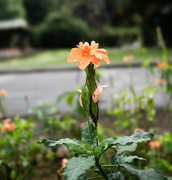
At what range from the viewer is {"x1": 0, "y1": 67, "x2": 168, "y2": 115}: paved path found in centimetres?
337

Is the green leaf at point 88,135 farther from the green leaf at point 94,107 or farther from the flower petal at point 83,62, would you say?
the flower petal at point 83,62

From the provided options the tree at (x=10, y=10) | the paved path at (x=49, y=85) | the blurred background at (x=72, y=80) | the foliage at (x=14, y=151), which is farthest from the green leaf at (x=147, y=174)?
the tree at (x=10, y=10)

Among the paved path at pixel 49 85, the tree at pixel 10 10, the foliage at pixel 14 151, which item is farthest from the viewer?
the tree at pixel 10 10

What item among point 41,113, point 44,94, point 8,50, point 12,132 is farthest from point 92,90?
point 8,50

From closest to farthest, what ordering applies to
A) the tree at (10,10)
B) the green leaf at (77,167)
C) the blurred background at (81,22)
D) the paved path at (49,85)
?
the green leaf at (77,167) < the paved path at (49,85) < the blurred background at (81,22) < the tree at (10,10)

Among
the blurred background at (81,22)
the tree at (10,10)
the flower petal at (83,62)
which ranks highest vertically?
the tree at (10,10)

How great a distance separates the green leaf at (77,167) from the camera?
2.08 ft

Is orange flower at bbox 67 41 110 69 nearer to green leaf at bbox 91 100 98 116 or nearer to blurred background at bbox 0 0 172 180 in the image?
green leaf at bbox 91 100 98 116

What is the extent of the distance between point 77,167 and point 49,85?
3982 mm

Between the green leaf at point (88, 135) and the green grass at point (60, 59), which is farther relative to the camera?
the green grass at point (60, 59)

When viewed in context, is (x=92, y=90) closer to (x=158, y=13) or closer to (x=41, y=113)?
(x=41, y=113)

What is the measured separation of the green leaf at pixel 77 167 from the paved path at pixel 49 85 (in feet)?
6.97

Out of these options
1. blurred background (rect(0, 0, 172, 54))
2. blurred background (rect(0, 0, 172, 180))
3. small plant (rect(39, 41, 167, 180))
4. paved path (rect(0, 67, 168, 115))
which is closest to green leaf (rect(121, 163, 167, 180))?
small plant (rect(39, 41, 167, 180))

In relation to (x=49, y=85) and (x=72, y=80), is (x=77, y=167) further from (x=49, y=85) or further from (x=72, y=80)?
(x=72, y=80)
